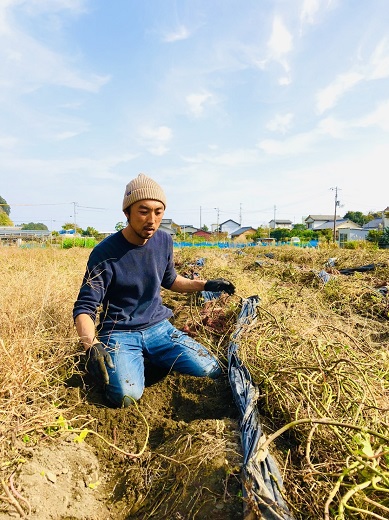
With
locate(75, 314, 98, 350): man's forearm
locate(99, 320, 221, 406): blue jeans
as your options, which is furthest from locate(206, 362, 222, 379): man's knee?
locate(75, 314, 98, 350): man's forearm

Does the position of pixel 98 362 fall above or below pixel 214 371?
above

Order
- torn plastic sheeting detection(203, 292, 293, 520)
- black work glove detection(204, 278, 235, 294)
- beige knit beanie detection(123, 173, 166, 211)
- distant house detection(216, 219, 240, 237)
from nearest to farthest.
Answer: torn plastic sheeting detection(203, 292, 293, 520), beige knit beanie detection(123, 173, 166, 211), black work glove detection(204, 278, 235, 294), distant house detection(216, 219, 240, 237)

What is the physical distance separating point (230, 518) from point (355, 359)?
109cm

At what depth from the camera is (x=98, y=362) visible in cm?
191

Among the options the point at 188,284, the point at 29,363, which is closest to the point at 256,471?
the point at 29,363

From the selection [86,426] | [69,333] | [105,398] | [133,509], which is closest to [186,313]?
[69,333]

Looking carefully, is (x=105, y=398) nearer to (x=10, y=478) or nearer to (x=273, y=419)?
(x=10, y=478)

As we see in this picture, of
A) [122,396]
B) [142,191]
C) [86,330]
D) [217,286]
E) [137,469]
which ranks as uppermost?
[142,191]

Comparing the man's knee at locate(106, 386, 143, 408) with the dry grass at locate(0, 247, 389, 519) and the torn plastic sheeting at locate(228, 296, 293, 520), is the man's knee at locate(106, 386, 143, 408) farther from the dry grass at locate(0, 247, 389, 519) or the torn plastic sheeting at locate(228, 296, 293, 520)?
the torn plastic sheeting at locate(228, 296, 293, 520)

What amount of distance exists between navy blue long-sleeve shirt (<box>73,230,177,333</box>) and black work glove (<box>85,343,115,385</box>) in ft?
0.86

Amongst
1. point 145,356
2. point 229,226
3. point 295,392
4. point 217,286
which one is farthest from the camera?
→ point 229,226

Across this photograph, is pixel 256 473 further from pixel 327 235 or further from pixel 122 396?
pixel 327 235

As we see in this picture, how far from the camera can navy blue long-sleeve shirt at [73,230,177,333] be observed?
2213 mm

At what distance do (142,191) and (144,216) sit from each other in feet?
0.50
